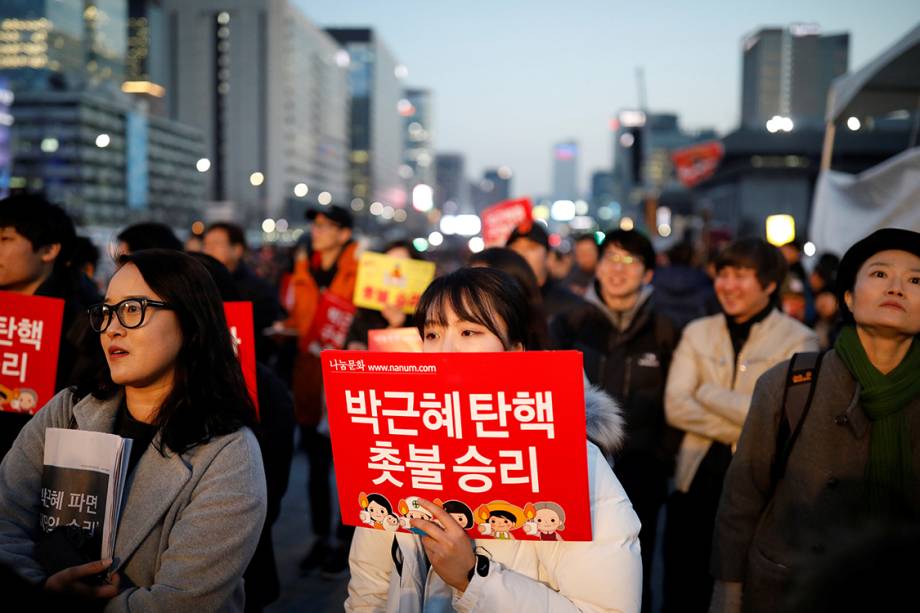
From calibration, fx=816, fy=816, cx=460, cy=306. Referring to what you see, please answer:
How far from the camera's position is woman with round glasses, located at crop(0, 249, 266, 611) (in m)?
2.22

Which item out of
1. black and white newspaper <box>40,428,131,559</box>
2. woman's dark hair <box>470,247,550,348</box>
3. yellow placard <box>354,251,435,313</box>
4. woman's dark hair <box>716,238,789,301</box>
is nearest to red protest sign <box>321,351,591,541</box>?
black and white newspaper <box>40,428,131,559</box>

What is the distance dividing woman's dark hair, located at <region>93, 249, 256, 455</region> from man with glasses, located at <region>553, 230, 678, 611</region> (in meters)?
2.43

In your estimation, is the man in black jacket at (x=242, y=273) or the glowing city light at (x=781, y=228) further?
the glowing city light at (x=781, y=228)

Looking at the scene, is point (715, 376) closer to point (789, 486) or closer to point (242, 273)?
point (789, 486)

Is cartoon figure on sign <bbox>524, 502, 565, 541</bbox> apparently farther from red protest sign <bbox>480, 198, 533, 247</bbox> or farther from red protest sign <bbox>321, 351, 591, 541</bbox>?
red protest sign <bbox>480, 198, 533, 247</bbox>

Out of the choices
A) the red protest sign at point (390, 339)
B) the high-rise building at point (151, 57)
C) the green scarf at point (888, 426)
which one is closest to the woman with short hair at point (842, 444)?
the green scarf at point (888, 426)

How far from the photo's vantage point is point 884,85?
7.48 metres

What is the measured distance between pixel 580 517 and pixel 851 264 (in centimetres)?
164

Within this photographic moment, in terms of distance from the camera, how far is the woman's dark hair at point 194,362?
242cm

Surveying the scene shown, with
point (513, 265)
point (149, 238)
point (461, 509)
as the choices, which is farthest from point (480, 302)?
point (149, 238)

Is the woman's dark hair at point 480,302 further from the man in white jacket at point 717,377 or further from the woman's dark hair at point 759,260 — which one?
the woman's dark hair at point 759,260

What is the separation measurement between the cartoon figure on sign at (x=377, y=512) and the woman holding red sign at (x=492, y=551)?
9cm

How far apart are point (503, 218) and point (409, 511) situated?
709 centimetres

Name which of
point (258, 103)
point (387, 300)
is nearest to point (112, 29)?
point (258, 103)
